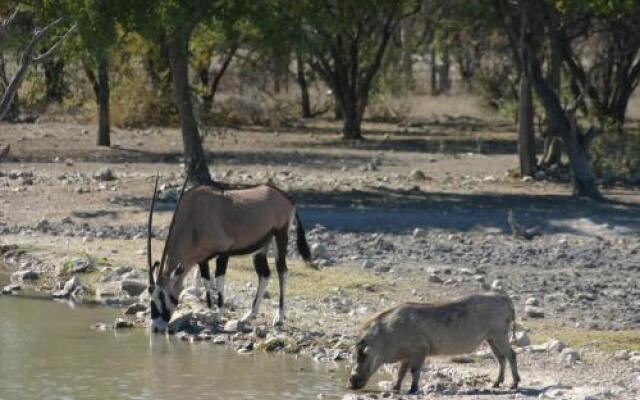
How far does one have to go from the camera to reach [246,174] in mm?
32375

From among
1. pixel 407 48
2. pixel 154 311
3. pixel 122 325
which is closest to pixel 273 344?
pixel 154 311

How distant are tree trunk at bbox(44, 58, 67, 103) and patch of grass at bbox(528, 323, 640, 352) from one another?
23.8 meters

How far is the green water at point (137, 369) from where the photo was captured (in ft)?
43.6

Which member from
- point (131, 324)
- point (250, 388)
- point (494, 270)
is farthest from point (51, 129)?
point (250, 388)

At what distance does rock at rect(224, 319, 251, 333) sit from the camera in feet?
51.9

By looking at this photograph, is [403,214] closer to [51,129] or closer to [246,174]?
[246,174]

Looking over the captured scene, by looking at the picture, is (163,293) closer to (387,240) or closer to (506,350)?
(506,350)

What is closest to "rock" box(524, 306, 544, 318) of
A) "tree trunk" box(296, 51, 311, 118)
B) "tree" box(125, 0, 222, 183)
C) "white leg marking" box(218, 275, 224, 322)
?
"white leg marking" box(218, 275, 224, 322)

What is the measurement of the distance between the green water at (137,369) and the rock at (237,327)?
472 mm

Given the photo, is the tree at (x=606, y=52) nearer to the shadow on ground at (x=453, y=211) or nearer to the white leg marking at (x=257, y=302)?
the shadow on ground at (x=453, y=211)

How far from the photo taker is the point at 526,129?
30.3 m

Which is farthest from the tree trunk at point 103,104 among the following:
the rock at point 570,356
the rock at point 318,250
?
the rock at point 570,356

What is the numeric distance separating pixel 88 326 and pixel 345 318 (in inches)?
110

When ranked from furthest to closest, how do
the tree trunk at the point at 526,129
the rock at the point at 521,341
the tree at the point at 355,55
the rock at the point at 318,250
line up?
the tree at the point at 355,55
the tree trunk at the point at 526,129
the rock at the point at 318,250
the rock at the point at 521,341
